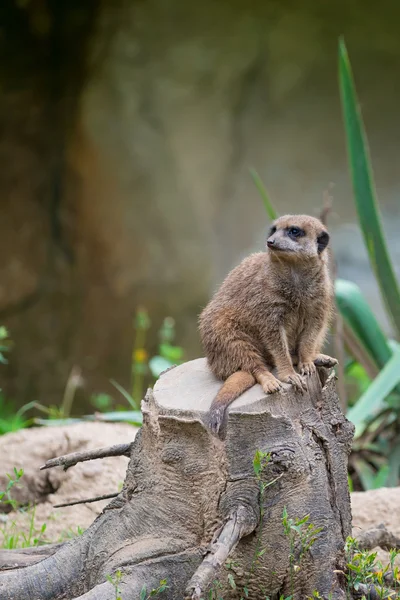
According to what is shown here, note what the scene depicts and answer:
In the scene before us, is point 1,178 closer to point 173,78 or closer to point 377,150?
point 173,78

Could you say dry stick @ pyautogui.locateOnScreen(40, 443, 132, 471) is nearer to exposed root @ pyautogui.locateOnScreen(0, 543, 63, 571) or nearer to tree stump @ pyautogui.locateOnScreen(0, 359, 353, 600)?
tree stump @ pyautogui.locateOnScreen(0, 359, 353, 600)

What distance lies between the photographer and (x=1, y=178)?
18.3 feet

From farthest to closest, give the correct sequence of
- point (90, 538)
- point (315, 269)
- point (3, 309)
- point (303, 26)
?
point (3, 309), point (303, 26), point (315, 269), point (90, 538)

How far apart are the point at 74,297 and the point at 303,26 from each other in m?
2.37

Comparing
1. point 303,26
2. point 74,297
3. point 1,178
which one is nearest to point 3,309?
point 74,297

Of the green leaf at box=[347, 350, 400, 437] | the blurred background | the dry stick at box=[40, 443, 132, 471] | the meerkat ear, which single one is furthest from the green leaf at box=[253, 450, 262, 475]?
the blurred background

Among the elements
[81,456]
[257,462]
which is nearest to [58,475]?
[81,456]

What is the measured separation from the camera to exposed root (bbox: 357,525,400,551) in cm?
210

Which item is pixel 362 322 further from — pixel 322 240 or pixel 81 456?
pixel 81 456

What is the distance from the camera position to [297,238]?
7.18 feet

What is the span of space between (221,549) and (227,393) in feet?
1.25

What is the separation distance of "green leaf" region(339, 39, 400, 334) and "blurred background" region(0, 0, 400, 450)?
5.37 ft

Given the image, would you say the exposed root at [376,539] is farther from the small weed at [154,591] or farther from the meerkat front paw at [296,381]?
the small weed at [154,591]

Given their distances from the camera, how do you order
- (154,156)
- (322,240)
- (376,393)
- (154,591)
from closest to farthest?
(154,591) < (322,240) < (376,393) < (154,156)
